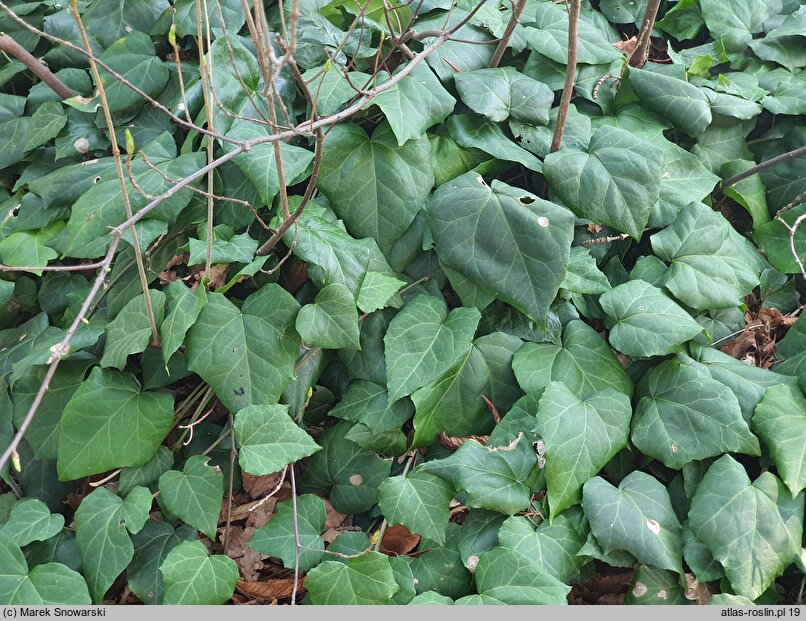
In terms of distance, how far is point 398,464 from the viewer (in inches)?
72.3

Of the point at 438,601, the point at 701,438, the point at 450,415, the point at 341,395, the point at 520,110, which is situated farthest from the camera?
the point at 520,110

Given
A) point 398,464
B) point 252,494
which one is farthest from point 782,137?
point 252,494

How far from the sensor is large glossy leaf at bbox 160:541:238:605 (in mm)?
1493

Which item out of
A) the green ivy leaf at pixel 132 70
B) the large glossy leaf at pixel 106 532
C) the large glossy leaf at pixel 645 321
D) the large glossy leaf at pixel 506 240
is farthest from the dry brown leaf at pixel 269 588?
the green ivy leaf at pixel 132 70

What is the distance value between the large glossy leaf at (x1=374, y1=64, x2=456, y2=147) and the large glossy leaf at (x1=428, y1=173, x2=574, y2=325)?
0.71 ft


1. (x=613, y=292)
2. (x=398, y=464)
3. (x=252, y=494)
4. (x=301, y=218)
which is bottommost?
(x=252, y=494)

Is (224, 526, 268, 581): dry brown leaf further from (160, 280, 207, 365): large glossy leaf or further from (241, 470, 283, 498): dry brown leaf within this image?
(160, 280, 207, 365): large glossy leaf

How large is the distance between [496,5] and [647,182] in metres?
0.94

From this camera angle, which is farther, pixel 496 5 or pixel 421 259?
pixel 496 5

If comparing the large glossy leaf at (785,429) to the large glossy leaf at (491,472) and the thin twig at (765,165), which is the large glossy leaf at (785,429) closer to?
the large glossy leaf at (491,472)

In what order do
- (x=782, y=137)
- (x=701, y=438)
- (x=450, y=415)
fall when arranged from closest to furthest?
(x=701, y=438)
(x=450, y=415)
(x=782, y=137)

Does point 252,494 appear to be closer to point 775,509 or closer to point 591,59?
point 775,509

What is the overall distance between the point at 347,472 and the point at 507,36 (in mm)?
1462

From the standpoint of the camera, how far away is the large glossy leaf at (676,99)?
7.02 ft
